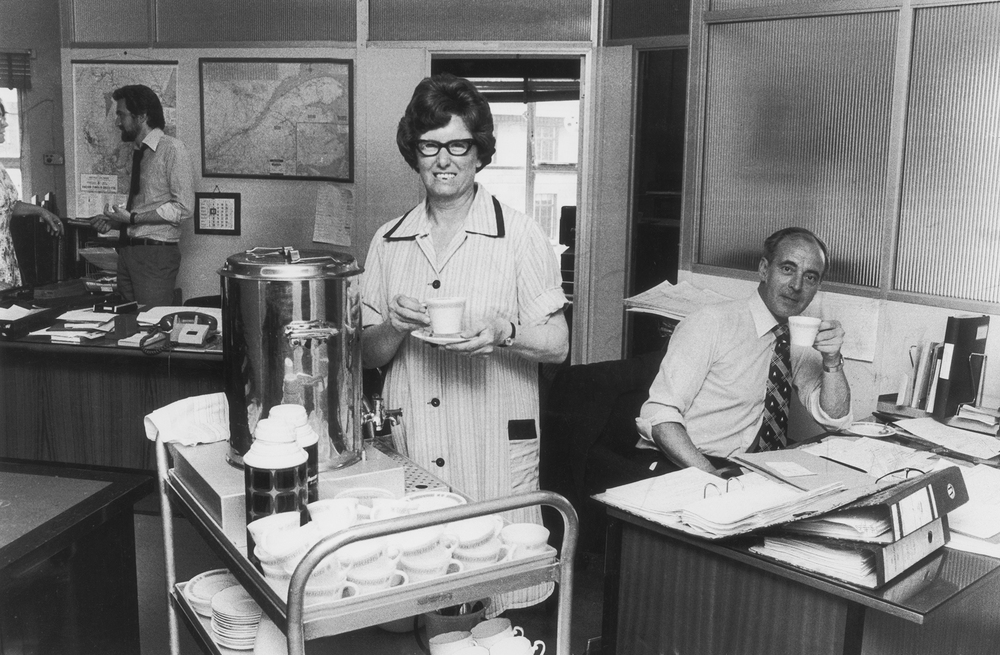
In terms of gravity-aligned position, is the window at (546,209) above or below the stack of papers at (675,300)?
above

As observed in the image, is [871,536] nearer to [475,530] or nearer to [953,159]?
[475,530]

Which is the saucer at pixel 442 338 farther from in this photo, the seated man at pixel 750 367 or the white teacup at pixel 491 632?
the seated man at pixel 750 367

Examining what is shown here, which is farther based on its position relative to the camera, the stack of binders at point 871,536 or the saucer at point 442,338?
the saucer at point 442,338

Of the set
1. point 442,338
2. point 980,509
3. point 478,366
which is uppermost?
point 442,338

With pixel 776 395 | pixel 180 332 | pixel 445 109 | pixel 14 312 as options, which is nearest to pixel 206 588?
pixel 445 109

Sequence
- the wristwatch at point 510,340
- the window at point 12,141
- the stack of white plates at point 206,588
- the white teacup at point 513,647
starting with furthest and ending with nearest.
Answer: the window at point 12,141, the wristwatch at point 510,340, the stack of white plates at point 206,588, the white teacup at point 513,647

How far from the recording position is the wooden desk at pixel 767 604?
1.55 meters

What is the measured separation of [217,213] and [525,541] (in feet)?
14.3

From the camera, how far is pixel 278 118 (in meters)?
5.16

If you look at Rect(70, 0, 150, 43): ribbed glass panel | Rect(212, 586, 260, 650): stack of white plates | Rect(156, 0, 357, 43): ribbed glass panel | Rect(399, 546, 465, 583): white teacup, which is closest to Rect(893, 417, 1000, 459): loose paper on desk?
Rect(399, 546, 465, 583): white teacup

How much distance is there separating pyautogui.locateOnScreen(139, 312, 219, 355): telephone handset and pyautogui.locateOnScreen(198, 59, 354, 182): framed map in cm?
184

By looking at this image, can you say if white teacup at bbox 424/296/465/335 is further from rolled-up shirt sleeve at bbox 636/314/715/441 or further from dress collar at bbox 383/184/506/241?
rolled-up shirt sleeve at bbox 636/314/715/441

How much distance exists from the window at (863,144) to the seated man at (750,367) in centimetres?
58

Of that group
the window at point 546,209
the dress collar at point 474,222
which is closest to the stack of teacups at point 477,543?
the dress collar at point 474,222
